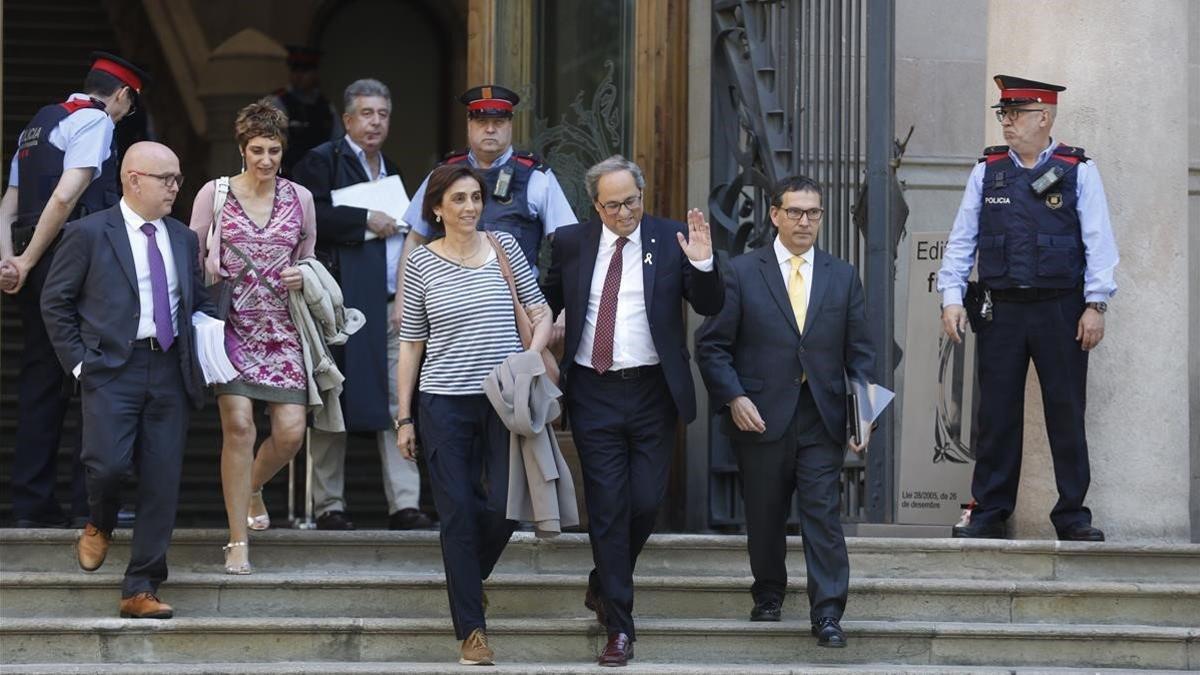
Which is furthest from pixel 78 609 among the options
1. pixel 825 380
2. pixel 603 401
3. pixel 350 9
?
pixel 350 9

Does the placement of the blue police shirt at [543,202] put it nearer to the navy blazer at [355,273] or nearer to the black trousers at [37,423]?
the navy blazer at [355,273]

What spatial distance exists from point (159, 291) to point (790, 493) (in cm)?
250

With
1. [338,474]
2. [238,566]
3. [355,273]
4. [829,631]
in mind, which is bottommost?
[829,631]

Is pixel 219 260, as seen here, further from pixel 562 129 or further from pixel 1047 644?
pixel 1047 644

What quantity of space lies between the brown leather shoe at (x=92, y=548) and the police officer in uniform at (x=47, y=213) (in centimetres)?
84

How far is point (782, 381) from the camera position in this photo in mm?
8961

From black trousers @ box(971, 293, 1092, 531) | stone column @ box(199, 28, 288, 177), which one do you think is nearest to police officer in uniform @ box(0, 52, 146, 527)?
black trousers @ box(971, 293, 1092, 531)

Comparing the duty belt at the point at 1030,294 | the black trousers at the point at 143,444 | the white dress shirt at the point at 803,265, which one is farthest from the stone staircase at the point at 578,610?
the white dress shirt at the point at 803,265

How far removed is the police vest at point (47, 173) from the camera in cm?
982

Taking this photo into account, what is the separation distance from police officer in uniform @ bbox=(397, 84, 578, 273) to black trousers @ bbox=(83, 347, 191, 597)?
146 cm

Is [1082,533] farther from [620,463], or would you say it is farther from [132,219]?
[132,219]

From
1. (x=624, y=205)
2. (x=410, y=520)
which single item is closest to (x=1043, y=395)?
(x=624, y=205)

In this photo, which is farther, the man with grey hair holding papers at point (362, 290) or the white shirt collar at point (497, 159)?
the man with grey hair holding papers at point (362, 290)

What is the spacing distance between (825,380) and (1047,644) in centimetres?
131
